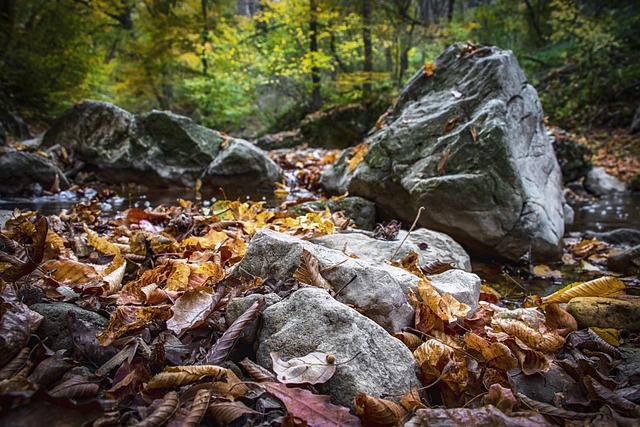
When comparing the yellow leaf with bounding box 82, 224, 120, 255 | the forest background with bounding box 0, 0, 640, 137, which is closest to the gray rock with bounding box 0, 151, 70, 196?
the yellow leaf with bounding box 82, 224, 120, 255

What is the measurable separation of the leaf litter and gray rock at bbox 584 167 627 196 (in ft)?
24.9

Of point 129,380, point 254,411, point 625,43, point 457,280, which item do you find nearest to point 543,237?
point 457,280

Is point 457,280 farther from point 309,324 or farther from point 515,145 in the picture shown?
point 515,145

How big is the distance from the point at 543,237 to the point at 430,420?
125 inches

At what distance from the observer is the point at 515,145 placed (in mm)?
3939

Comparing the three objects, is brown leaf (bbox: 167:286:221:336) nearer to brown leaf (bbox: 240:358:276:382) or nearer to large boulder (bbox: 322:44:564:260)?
brown leaf (bbox: 240:358:276:382)

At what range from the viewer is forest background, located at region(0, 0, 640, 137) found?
1019 centimetres

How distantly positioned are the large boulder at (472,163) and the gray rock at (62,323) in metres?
3.11

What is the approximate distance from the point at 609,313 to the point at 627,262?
2151 mm

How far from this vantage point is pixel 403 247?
243cm

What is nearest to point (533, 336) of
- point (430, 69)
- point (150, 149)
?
point (430, 69)

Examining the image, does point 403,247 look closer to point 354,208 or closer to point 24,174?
point 354,208

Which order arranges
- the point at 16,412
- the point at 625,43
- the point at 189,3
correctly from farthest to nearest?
the point at 189,3
the point at 625,43
the point at 16,412

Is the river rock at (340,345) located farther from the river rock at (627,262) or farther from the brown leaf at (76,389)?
the river rock at (627,262)
